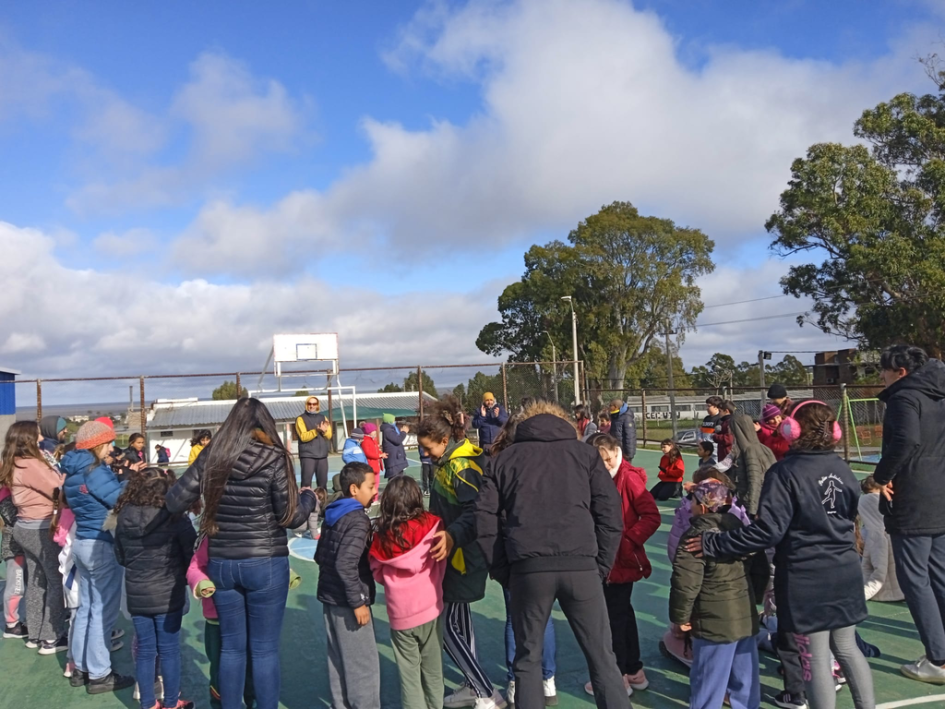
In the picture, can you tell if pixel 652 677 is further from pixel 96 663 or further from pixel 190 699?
pixel 96 663

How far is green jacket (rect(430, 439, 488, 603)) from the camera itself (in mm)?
3803

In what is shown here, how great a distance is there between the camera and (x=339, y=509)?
12.3 ft

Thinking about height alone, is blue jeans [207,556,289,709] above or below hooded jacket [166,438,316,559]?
below

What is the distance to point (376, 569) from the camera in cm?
380

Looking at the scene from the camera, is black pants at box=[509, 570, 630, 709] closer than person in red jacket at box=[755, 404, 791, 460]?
Yes

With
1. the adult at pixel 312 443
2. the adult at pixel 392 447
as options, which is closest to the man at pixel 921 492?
the adult at pixel 312 443

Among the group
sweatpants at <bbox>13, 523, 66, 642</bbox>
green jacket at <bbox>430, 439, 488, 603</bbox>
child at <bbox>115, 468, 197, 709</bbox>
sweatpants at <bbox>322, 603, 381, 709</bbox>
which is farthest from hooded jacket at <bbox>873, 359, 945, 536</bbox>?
sweatpants at <bbox>13, 523, 66, 642</bbox>

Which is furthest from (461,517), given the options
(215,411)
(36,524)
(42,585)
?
(215,411)

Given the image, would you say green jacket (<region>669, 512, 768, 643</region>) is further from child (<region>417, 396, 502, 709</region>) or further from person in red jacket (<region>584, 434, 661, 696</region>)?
child (<region>417, 396, 502, 709</region>)

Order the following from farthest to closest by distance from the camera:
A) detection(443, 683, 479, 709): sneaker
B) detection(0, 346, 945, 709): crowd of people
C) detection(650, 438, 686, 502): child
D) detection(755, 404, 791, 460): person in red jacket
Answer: detection(650, 438, 686, 502): child
detection(755, 404, 791, 460): person in red jacket
detection(443, 683, 479, 709): sneaker
detection(0, 346, 945, 709): crowd of people

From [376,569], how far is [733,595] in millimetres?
1844

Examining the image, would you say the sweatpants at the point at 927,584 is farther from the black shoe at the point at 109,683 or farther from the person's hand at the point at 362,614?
the black shoe at the point at 109,683

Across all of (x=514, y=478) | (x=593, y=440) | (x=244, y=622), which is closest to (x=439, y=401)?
(x=593, y=440)

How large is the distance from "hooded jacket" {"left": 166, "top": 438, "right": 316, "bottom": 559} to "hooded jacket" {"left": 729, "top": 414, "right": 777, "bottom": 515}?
148 inches
